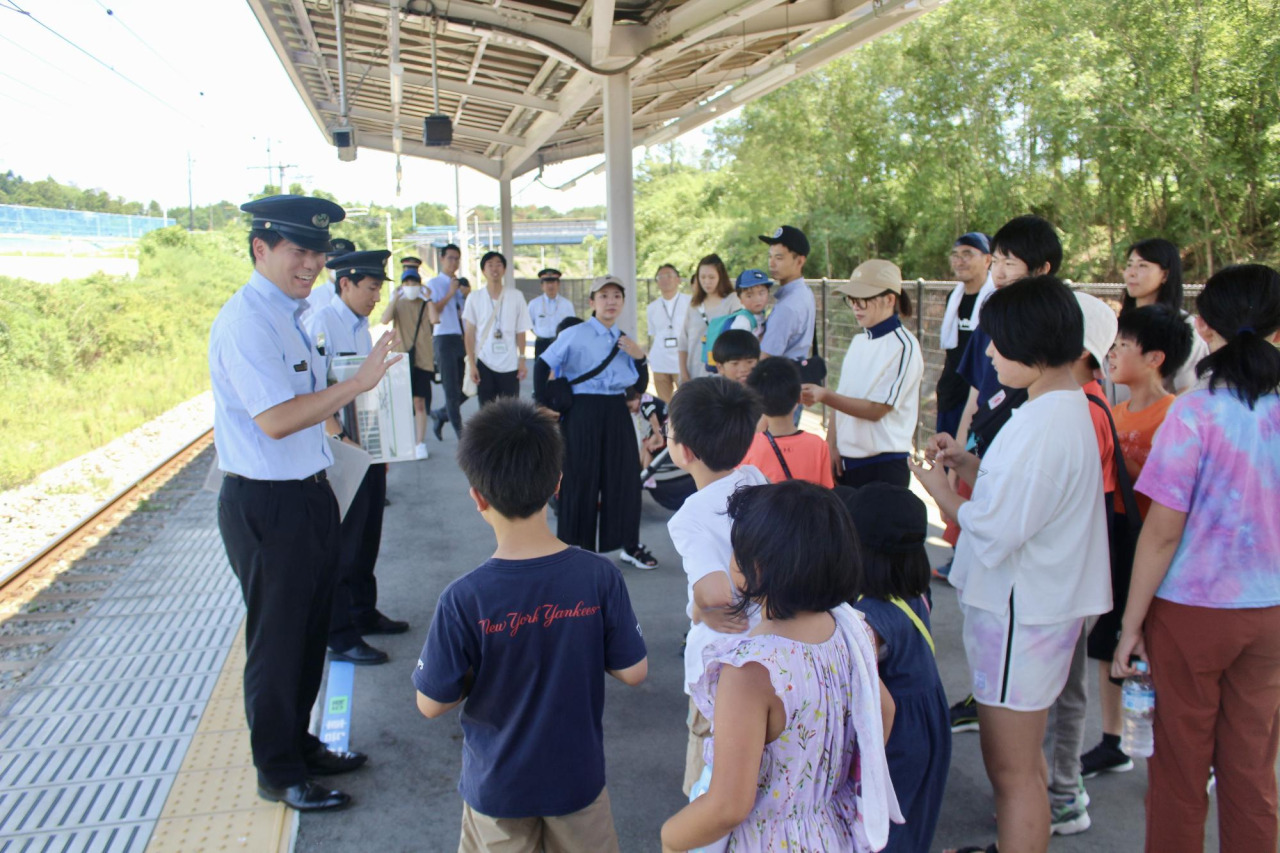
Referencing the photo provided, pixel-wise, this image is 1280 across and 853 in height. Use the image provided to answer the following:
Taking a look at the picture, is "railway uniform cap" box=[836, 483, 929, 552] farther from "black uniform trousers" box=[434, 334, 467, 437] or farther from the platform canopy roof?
"black uniform trousers" box=[434, 334, 467, 437]

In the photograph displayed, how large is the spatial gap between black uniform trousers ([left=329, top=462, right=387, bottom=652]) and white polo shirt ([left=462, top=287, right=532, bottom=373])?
3926 millimetres

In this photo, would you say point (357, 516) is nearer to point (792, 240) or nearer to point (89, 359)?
point (792, 240)

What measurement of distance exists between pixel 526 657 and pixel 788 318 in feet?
12.0

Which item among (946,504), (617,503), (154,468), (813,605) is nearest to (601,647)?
(813,605)

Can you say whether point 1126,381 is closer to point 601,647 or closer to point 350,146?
point 601,647

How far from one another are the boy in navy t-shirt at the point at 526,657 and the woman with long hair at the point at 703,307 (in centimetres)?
534

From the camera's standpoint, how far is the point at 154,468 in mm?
9242

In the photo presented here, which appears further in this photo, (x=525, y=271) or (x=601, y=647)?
(x=525, y=271)

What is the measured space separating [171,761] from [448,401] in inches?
225

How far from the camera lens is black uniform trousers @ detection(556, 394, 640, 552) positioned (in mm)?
5109

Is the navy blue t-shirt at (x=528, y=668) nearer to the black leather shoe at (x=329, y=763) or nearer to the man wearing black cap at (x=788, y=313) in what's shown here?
the black leather shoe at (x=329, y=763)

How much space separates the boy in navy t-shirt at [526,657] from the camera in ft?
6.64

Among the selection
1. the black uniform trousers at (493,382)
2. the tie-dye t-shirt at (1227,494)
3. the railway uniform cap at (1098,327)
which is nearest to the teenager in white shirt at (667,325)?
the black uniform trousers at (493,382)

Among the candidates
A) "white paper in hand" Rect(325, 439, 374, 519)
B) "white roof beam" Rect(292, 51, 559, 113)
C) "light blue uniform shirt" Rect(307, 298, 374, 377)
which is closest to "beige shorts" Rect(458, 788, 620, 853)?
"white paper in hand" Rect(325, 439, 374, 519)
